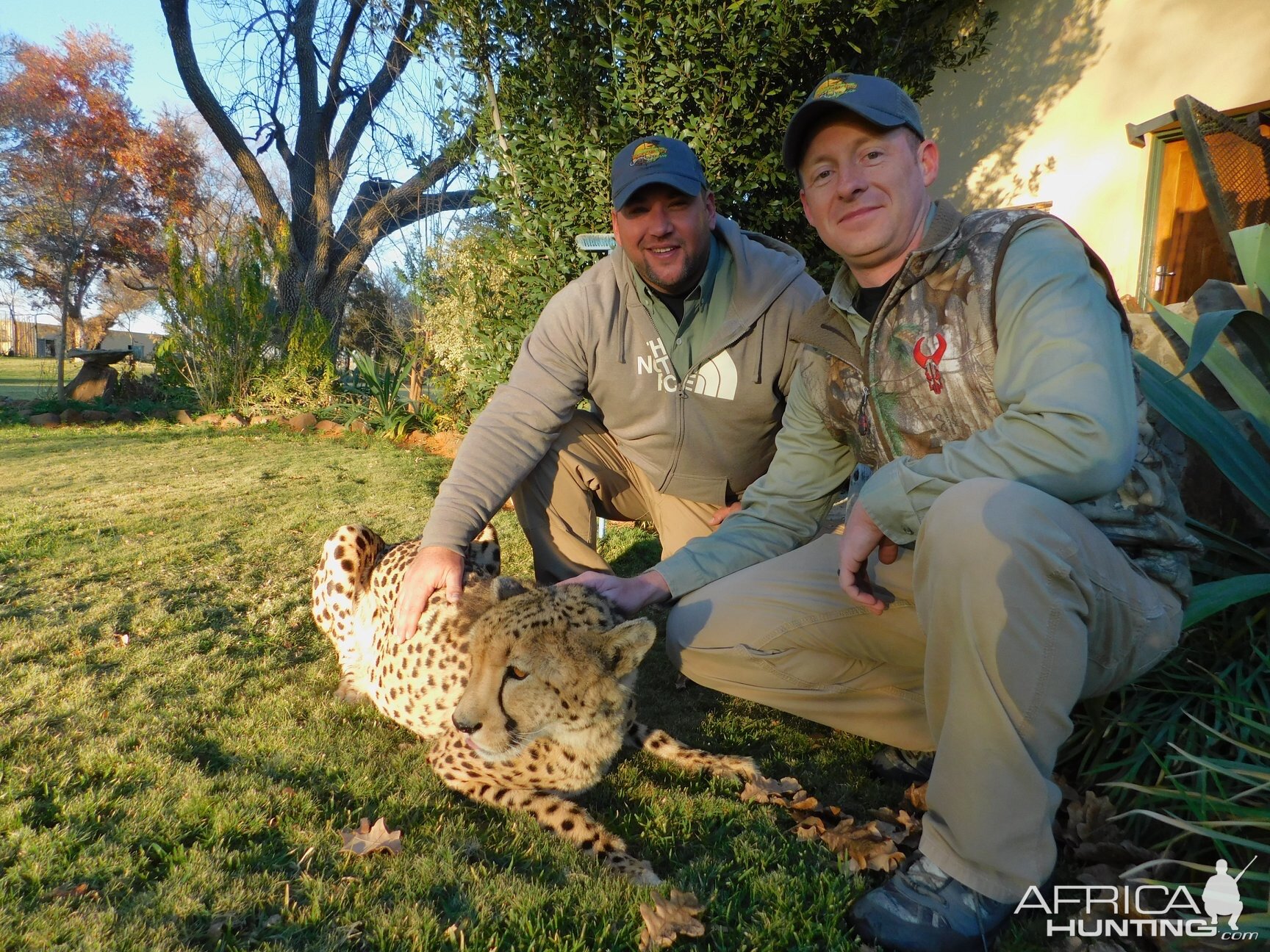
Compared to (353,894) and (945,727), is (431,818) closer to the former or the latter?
(353,894)

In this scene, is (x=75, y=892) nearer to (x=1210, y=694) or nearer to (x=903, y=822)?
(x=903, y=822)

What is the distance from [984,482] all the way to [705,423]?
161cm

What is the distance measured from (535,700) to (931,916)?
1083 millimetres

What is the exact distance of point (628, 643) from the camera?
2.11 m

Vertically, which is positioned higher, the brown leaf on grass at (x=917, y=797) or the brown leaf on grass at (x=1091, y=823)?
the brown leaf on grass at (x=1091, y=823)

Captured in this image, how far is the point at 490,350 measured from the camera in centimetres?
580

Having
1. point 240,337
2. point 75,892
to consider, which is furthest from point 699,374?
point 240,337

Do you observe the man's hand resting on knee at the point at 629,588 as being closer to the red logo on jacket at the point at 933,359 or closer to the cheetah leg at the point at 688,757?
the cheetah leg at the point at 688,757

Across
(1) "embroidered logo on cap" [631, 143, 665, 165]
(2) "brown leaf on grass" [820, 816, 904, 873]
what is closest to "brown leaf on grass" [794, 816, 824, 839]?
(2) "brown leaf on grass" [820, 816, 904, 873]

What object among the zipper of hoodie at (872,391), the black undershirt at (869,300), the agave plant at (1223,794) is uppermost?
the black undershirt at (869,300)

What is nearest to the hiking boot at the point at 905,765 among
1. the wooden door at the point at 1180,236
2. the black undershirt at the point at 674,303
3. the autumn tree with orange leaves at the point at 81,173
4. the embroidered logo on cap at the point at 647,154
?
the black undershirt at the point at 674,303

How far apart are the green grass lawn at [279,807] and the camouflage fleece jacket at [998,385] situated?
81 cm

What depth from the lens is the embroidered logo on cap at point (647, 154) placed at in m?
2.88

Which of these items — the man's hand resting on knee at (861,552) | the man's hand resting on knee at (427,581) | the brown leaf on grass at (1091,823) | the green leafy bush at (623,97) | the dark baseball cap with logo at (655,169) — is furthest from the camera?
the green leafy bush at (623,97)
